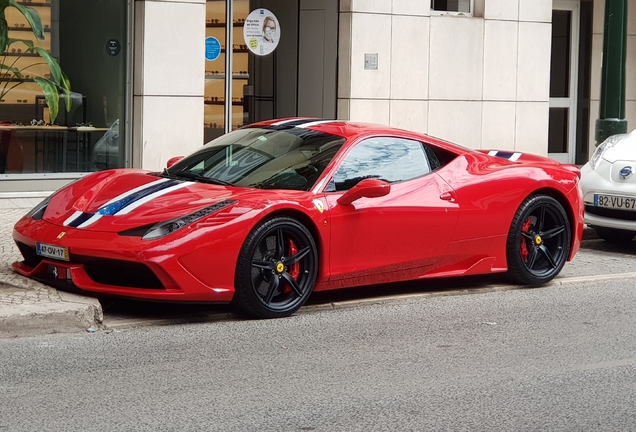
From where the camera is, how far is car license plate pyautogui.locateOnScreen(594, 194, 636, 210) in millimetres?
11156

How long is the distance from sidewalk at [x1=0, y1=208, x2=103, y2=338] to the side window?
6.33ft

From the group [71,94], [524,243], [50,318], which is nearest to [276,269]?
[50,318]

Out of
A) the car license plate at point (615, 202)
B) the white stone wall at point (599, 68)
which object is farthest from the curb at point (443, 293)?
the white stone wall at point (599, 68)

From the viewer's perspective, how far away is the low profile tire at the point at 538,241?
29.7 ft

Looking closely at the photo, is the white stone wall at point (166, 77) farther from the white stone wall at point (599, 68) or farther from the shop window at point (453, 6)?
the white stone wall at point (599, 68)

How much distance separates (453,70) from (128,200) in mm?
9869

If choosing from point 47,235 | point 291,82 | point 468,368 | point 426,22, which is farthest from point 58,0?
point 468,368

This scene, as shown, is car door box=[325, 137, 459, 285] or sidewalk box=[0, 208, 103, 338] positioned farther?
car door box=[325, 137, 459, 285]

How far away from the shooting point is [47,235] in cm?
761

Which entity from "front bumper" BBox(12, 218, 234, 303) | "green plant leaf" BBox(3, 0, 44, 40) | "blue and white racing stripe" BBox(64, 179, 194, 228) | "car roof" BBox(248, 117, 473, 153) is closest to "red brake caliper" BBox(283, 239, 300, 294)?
"front bumper" BBox(12, 218, 234, 303)

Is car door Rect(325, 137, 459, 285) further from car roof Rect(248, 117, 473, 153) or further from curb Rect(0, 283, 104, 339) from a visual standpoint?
curb Rect(0, 283, 104, 339)

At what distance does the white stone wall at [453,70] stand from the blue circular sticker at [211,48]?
1778 mm

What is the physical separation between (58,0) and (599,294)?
26.5ft

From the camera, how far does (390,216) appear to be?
321 inches
